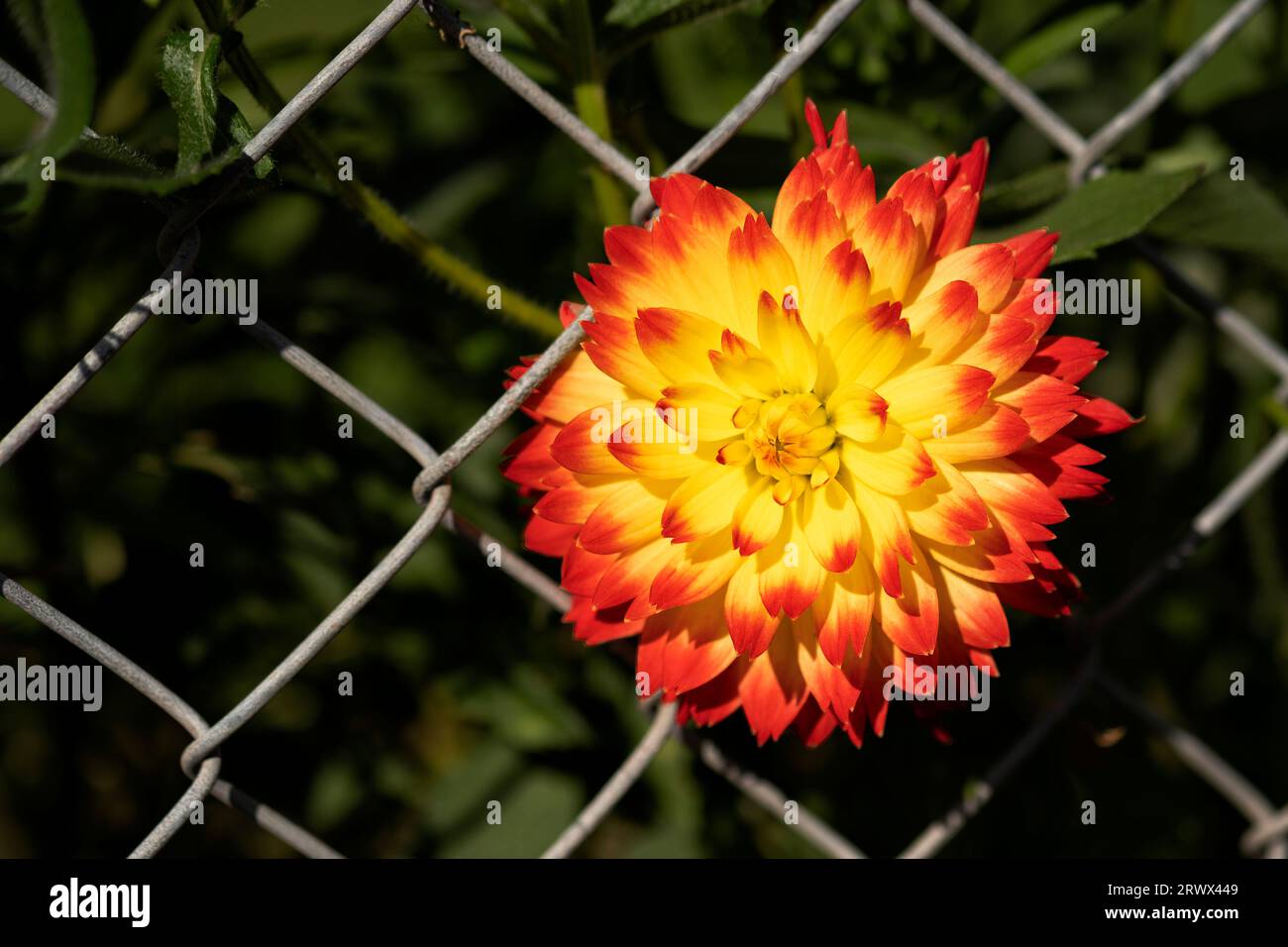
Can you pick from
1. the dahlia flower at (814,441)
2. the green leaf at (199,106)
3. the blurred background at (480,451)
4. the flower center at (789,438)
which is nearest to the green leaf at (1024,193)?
the blurred background at (480,451)

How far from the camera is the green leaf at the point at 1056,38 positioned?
3.52ft

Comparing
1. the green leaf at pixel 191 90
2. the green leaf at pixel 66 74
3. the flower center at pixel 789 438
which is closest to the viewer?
the green leaf at pixel 66 74

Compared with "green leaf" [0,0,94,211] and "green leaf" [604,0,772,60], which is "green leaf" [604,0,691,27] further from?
"green leaf" [0,0,94,211]

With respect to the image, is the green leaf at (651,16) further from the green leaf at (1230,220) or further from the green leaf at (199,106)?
the green leaf at (1230,220)

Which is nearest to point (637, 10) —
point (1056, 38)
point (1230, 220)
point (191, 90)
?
point (191, 90)

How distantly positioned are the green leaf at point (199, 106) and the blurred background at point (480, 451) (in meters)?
0.06

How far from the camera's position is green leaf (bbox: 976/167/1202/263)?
0.84 meters

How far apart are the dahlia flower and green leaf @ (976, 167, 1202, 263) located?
10cm

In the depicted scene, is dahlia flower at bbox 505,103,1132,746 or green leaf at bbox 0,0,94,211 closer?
green leaf at bbox 0,0,94,211

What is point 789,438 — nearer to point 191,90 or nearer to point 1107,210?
point 1107,210

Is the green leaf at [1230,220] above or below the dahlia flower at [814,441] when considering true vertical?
above

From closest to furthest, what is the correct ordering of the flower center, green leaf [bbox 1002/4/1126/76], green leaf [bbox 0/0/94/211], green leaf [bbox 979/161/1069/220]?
green leaf [bbox 0/0/94/211]
the flower center
green leaf [bbox 979/161/1069/220]
green leaf [bbox 1002/4/1126/76]

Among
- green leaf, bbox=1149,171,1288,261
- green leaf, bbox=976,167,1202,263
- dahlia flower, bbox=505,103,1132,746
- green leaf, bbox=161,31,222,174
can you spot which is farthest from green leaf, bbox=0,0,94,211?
green leaf, bbox=1149,171,1288,261
